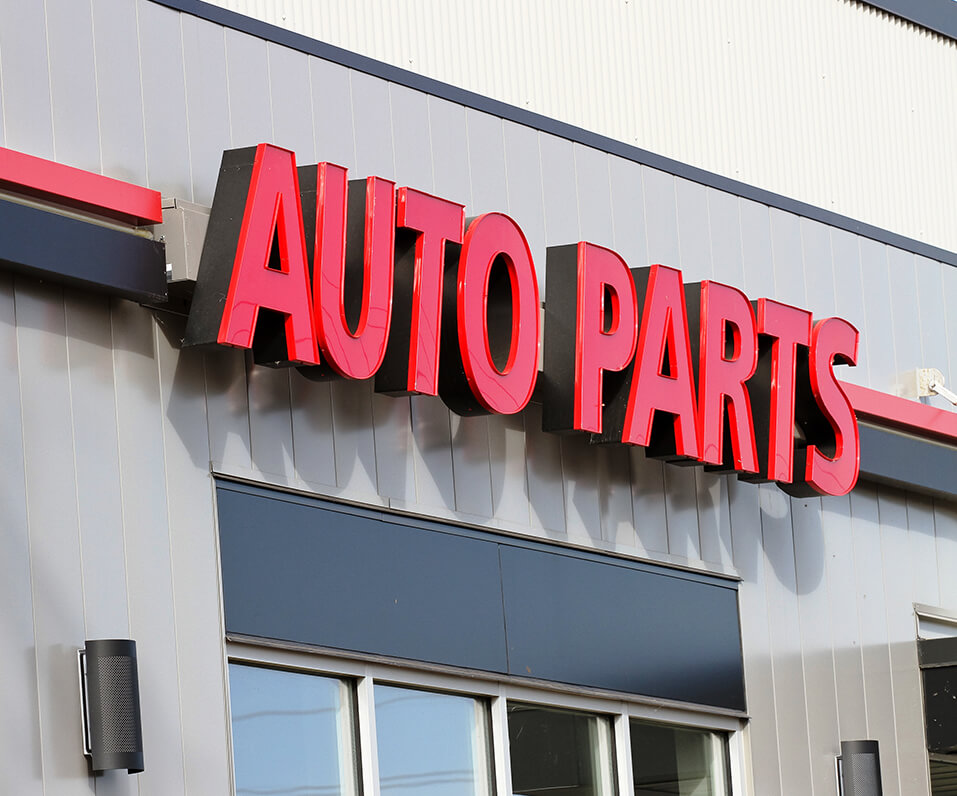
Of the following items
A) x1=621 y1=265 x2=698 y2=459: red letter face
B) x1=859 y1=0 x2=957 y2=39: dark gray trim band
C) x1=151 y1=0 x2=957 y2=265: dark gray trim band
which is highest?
x1=859 y1=0 x2=957 y2=39: dark gray trim band

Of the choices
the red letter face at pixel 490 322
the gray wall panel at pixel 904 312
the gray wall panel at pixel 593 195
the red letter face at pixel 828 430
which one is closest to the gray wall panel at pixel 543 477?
the red letter face at pixel 490 322

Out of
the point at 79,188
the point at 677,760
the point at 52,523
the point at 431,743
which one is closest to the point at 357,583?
the point at 431,743

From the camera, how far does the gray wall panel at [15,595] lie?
8883 mm

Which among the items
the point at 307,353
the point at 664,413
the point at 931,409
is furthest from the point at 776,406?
the point at 307,353

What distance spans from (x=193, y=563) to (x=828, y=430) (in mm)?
5993

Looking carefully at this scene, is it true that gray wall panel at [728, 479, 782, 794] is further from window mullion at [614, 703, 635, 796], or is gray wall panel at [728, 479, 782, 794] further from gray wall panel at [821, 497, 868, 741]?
window mullion at [614, 703, 635, 796]

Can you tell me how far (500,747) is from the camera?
1166cm

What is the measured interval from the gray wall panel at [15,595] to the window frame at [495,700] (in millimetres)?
1302

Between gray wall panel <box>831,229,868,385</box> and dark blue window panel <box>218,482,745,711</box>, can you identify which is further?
gray wall panel <box>831,229,868,385</box>

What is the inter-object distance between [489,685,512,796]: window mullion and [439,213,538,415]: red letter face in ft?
6.16

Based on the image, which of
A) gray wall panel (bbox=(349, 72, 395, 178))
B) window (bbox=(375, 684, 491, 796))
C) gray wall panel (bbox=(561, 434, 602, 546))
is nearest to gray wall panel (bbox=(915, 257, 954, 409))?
gray wall panel (bbox=(561, 434, 602, 546))

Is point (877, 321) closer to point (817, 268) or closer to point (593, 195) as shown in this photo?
point (817, 268)

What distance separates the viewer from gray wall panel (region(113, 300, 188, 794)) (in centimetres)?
959

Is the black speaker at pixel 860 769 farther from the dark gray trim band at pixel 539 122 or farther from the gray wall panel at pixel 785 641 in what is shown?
the dark gray trim band at pixel 539 122
